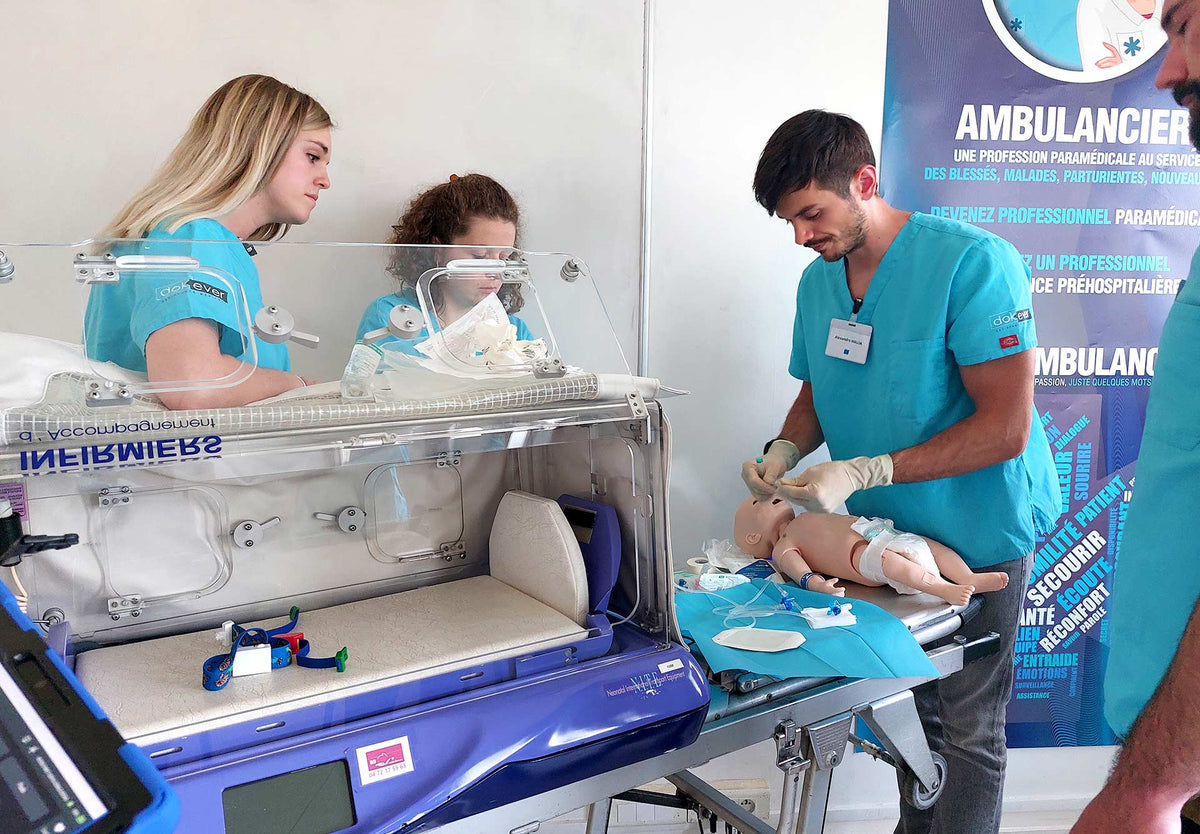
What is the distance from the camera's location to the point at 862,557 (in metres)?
1.79

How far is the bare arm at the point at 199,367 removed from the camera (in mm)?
1068

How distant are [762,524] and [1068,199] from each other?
147 centimetres

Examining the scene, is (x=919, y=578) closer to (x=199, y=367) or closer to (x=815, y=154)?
(x=815, y=154)

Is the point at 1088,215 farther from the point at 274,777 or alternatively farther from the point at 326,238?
the point at 274,777

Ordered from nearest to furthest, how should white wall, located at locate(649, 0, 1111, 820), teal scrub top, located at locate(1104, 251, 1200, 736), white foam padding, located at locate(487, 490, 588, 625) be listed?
teal scrub top, located at locate(1104, 251, 1200, 736) < white foam padding, located at locate(487, 490, 588, 625) < white wall, located at locate(649, 0, 1111, 820)

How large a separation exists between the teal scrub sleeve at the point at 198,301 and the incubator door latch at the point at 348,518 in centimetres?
29

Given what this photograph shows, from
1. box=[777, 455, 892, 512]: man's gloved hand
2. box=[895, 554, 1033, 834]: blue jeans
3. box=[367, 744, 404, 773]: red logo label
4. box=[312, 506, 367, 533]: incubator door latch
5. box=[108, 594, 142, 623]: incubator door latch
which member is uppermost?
box=[312, 506, 367, 533]: incubator door latch

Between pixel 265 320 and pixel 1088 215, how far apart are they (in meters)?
2.46

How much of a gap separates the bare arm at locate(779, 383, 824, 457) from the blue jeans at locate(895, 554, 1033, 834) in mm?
573

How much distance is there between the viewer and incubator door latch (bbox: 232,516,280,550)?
1224mm

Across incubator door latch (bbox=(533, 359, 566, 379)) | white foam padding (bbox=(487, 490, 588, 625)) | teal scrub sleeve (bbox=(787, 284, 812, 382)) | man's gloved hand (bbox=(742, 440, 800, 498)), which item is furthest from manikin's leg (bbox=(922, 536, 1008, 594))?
incubator door latch (bbox=(533, 359, 566, 379))

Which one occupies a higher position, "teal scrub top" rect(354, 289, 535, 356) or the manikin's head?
"teal scrub top" rect(354, 289, 535, 356)

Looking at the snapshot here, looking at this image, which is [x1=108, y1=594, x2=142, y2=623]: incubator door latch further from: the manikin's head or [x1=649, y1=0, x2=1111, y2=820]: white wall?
[x1=649, y1=0, x2=1111, y2=820]: white wall

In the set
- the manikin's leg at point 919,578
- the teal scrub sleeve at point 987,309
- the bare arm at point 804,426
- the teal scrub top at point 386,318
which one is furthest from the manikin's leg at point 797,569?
the teal scrub top at point 386,318
